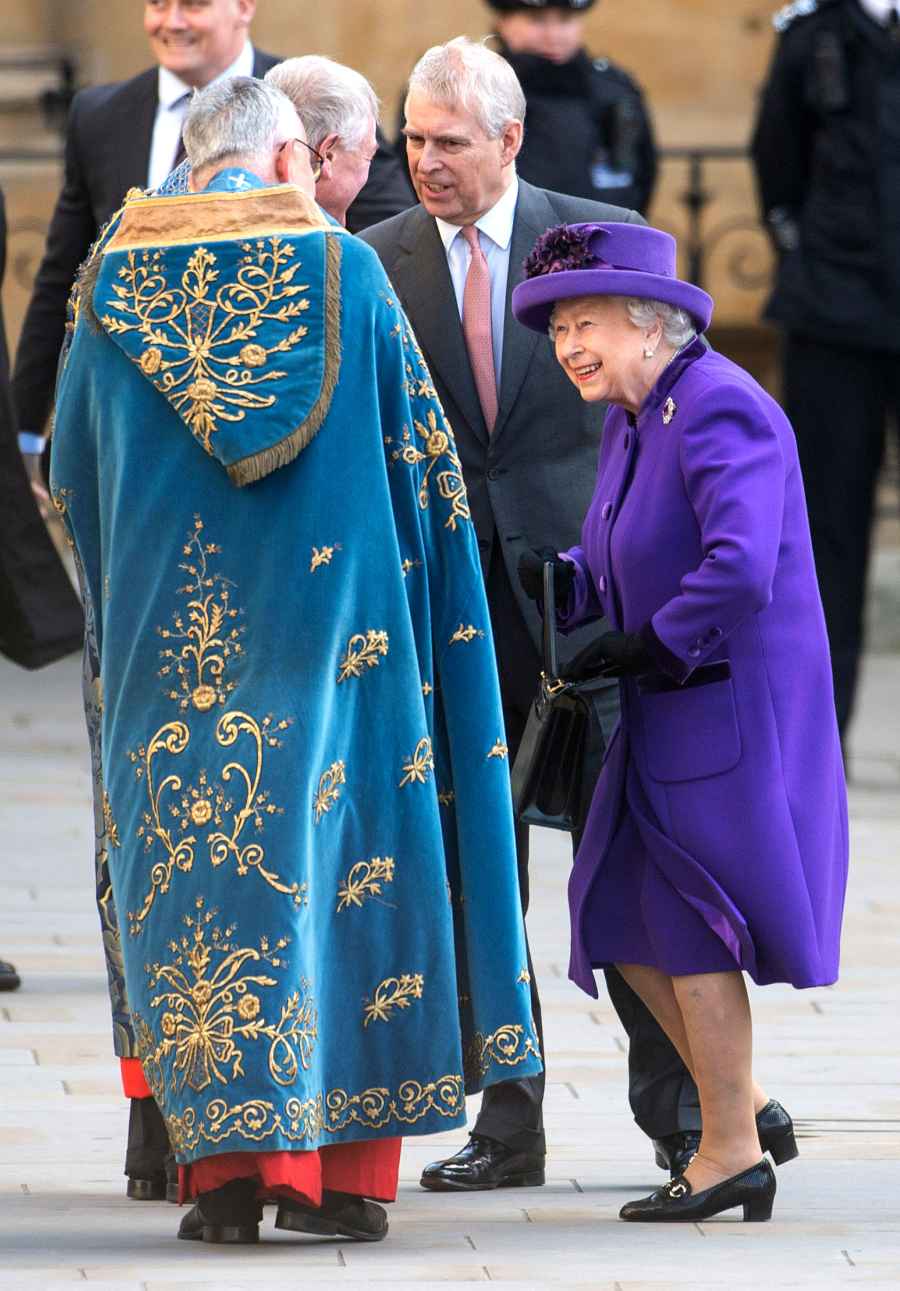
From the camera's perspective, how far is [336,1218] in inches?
172

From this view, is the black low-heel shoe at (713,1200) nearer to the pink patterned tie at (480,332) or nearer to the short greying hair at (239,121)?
the pink patterned tie at (480,332)

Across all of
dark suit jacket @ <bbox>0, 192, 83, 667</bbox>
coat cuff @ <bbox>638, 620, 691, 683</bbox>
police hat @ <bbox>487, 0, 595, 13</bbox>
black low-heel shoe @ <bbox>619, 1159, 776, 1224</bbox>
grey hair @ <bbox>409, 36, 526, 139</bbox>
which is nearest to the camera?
coat cuff @ <bbox>638, 620, 691, 683</bbox>

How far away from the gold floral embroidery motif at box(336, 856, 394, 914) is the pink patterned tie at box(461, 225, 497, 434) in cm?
108

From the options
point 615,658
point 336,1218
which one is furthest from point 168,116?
point 336,1218

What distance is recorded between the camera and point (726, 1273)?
13.6 feet

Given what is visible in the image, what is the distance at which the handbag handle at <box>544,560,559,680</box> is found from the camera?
463cm

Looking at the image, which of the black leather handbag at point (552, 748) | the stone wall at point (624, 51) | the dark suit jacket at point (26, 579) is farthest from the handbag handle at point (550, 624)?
the stone wall at point (624, 51)

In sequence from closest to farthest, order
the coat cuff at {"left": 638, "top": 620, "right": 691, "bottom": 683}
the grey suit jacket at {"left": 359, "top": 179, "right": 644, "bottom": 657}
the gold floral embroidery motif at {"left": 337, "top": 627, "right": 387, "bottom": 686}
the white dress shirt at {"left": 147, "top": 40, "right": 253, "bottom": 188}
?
the gold floral embroidery motif at {"left": 337, "top": 627, "right": 387, "bottom": 686}
the coat cuff at {"left": 638, "top": 620, "right": 691, "bottom": 683}
the grey suit jacket at {"left": 359, "top": 179, "right": 644, "bottom": 657}
the white dress shirt at {"left": 147, "top": 40, "right": 253, "bottom": 188}

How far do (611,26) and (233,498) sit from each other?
28.6 ft

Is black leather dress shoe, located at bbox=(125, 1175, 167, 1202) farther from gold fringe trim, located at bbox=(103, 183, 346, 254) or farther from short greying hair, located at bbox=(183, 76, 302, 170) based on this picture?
short greying hair, located at bbox=(183, 76, 302, 170)

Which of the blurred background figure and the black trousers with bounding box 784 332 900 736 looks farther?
the black trousers with bounding box 784 332 900 736

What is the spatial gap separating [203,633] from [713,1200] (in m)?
1.09

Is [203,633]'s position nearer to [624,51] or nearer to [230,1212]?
[230,1212]

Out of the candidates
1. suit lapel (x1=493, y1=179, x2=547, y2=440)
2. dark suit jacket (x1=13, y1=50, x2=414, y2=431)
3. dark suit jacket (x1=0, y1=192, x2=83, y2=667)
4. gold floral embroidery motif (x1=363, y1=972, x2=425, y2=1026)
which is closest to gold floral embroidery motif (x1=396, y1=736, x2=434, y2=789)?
gold floral embroidery motif (x1=363, y1=972, x2=425, y2=1026)
